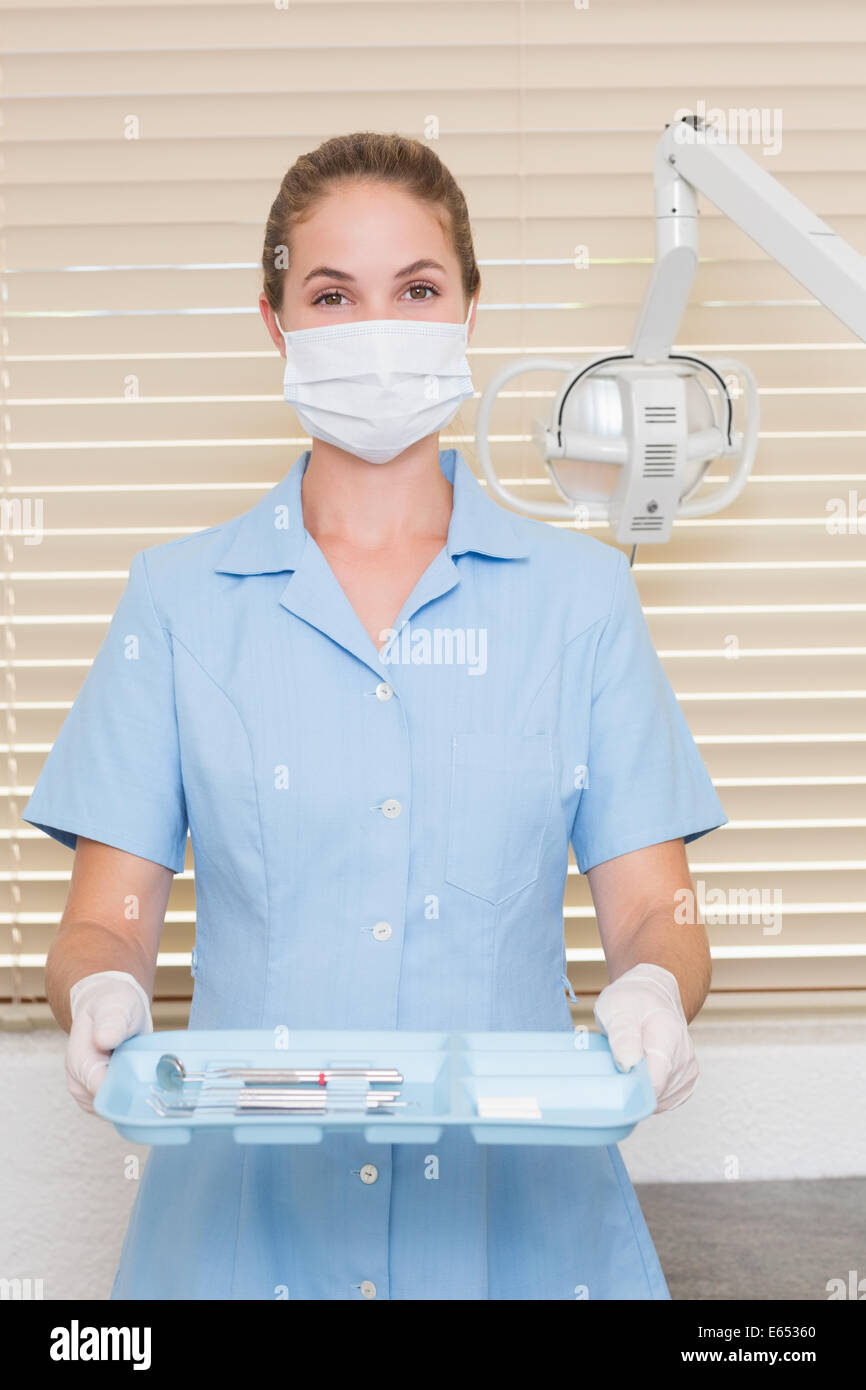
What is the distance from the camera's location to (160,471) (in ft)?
5.40

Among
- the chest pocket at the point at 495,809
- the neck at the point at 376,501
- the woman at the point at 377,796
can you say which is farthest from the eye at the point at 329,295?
the chest pocket at the point at 495,809

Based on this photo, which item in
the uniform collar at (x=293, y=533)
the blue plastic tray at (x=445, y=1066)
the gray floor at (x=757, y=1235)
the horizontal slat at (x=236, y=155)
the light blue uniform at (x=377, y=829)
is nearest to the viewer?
the blue plastic tray at (x=445, y=1066)

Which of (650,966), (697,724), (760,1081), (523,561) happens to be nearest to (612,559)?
(523,561)

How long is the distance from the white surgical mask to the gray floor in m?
1.03

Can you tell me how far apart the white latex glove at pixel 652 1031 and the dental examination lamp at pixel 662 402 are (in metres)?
0.54

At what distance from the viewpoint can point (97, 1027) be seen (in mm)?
883

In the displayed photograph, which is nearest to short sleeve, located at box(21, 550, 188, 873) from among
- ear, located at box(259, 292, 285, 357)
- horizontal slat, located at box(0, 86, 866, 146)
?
ear, located at box(259, 292, 285, 357)

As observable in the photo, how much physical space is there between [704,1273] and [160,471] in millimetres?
1184

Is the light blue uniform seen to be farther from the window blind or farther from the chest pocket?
the window blind

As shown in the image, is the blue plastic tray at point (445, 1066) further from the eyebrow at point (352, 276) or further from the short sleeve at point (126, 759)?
the eyebrow at point (352, 276)

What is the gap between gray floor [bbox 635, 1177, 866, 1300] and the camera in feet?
4.93

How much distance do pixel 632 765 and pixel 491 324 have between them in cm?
76

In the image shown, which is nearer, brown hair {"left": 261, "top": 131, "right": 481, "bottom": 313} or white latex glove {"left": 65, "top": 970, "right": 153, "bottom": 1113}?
white latex glove {"left": 65, "top": 970, "right": 153, "bottom": 1113}

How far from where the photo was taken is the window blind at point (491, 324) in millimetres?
1599
